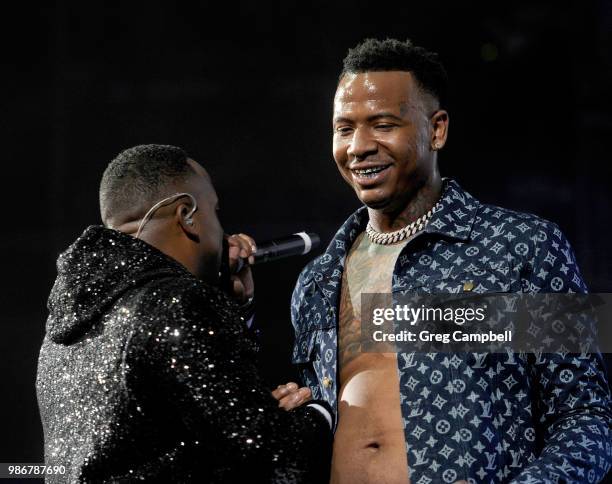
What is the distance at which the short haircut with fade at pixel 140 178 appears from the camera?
1.92m

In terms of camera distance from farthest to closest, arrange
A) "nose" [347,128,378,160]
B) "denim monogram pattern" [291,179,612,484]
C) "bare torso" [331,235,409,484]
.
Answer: "nose" [347,128,378,160] < "bare torso" [331,235,409,484] < "denim monogram pattern" [291,179,612,484]

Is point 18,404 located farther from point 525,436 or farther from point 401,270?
point 525,436

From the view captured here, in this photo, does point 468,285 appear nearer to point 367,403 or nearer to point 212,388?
point 367,403

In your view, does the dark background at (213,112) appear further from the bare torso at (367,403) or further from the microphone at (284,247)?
the bare torso at (367,403)

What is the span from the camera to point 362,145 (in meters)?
2.23

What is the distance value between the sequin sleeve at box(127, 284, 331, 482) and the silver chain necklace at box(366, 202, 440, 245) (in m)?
0.80

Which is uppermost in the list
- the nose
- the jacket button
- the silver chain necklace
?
the nose

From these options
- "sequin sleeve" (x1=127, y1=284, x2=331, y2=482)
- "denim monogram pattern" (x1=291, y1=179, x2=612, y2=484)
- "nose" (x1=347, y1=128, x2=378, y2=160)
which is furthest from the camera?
"nose" (x1=347, y1=128, x2=378, y2=160)

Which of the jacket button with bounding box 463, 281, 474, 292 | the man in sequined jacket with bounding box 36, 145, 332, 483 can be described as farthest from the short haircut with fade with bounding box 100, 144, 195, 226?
the jacket button with bounding box 463, 281, 474, 292

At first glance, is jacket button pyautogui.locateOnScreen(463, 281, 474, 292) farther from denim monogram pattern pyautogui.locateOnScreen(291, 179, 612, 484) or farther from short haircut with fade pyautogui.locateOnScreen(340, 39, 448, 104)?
short haircut with fade pyautogui.locateOnScreen(340, 39, 448, 104)

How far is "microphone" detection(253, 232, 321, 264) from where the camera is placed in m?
2.31

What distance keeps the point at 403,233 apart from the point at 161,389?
0.95 m

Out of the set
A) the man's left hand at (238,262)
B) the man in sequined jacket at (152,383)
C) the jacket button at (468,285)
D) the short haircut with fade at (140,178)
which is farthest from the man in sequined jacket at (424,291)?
the short haircut with fade at (140,178)

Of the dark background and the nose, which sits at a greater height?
the dark background
